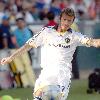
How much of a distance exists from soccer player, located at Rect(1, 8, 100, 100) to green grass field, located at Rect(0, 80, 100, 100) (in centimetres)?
611

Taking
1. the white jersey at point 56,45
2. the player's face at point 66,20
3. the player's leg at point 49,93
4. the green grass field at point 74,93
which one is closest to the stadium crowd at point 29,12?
the green grass field at point 74,93

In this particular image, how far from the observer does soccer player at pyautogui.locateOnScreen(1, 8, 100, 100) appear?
8.72 meters

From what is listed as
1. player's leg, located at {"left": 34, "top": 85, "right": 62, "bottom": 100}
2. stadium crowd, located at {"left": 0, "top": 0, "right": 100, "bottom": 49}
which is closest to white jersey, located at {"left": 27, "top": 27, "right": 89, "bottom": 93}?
player's leg, located at {"left": 34, "top": 85, "right": 62, "bottom": 100}

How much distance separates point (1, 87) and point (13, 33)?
165 cm

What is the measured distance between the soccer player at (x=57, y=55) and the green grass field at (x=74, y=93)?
611cm

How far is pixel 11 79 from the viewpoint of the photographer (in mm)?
17938

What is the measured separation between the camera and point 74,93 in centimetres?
1645

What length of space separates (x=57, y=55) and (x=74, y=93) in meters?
7.62

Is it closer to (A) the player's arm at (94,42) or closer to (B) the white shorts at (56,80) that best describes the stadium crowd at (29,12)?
(A) the player's arm at (94,42)

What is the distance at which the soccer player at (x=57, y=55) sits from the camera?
8719mm

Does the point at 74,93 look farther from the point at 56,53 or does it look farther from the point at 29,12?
the point at 56,53

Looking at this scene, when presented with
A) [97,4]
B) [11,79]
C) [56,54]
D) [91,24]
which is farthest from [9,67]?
[56,54]

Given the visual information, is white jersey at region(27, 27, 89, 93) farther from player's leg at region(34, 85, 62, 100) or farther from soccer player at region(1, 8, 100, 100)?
player's leg at region(34, 85, 62, 100)

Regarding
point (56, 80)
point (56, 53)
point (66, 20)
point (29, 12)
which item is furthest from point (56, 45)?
point (29, 12)
